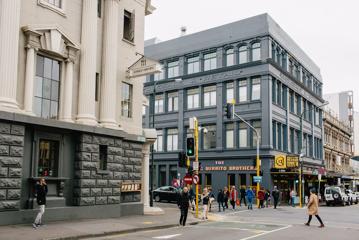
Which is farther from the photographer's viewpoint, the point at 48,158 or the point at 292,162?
the point at 292,162

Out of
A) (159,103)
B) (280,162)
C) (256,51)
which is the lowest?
(280,162)

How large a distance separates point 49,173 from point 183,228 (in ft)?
19.6

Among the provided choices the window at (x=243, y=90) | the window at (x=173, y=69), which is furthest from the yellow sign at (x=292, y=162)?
the window at (x=173, y=69)

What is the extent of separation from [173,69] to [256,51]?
1007 cm

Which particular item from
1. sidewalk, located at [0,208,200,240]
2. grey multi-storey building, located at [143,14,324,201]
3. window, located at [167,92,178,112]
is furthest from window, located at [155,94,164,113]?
sidewalk, located at [0,208,200,240]

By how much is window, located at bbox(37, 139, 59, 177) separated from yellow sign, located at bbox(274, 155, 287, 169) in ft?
84.0

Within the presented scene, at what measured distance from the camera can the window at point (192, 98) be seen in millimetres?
48319

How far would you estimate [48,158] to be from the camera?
19.5m

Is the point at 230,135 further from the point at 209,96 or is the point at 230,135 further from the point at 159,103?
the point at 159,103

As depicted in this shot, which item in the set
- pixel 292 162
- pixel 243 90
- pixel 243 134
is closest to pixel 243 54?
pixel 243 90

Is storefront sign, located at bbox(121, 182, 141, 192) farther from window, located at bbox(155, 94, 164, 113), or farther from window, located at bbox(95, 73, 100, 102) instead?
window, located at bbox(155, 94, 164, 113)

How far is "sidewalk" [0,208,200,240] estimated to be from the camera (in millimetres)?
14953

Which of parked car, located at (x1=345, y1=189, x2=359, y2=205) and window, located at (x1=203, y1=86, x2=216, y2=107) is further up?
window, located at (x1=203, y1=86, x2=216, y2=107)

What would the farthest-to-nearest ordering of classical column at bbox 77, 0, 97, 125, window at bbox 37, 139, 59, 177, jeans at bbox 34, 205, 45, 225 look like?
classical column at bbox 77, 0, 97, 125, window at bbox 37, 139, 59, 177, jeans at bbox 34, 205, 45, 225
